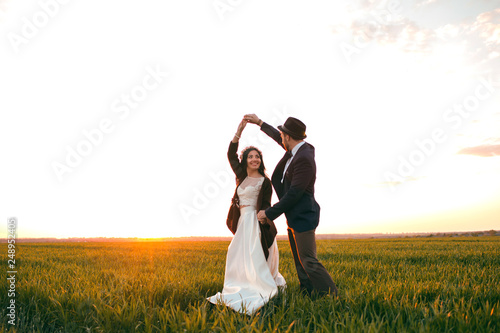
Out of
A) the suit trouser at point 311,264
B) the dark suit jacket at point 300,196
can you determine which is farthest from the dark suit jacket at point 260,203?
the suit trouser at point 311,264

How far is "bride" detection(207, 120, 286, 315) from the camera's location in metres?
4.75

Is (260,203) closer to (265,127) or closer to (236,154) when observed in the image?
(236,154)

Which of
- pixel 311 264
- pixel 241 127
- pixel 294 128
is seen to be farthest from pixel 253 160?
pixel 311 264

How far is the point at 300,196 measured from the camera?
423cm

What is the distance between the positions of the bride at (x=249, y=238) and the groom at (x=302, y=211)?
0.49m

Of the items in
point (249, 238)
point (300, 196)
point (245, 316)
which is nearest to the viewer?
point (245, 316)

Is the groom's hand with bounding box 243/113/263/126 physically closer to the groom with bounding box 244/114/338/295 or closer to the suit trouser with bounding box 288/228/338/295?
the groom with bounding box 244/114/338/295

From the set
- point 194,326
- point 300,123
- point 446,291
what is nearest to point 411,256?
point 446,291

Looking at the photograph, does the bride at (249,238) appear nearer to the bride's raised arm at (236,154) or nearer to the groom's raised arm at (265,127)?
the bride's raised arm at (236,154)

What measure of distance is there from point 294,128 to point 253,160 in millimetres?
1035

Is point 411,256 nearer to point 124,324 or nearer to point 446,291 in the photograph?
point 446,291

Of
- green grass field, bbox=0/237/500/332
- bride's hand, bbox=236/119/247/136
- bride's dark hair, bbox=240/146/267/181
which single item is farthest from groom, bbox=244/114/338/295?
bride's hand, bbox=236/119/247/136

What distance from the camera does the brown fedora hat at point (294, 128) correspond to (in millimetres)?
4574

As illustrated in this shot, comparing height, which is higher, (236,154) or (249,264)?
(236,154)
